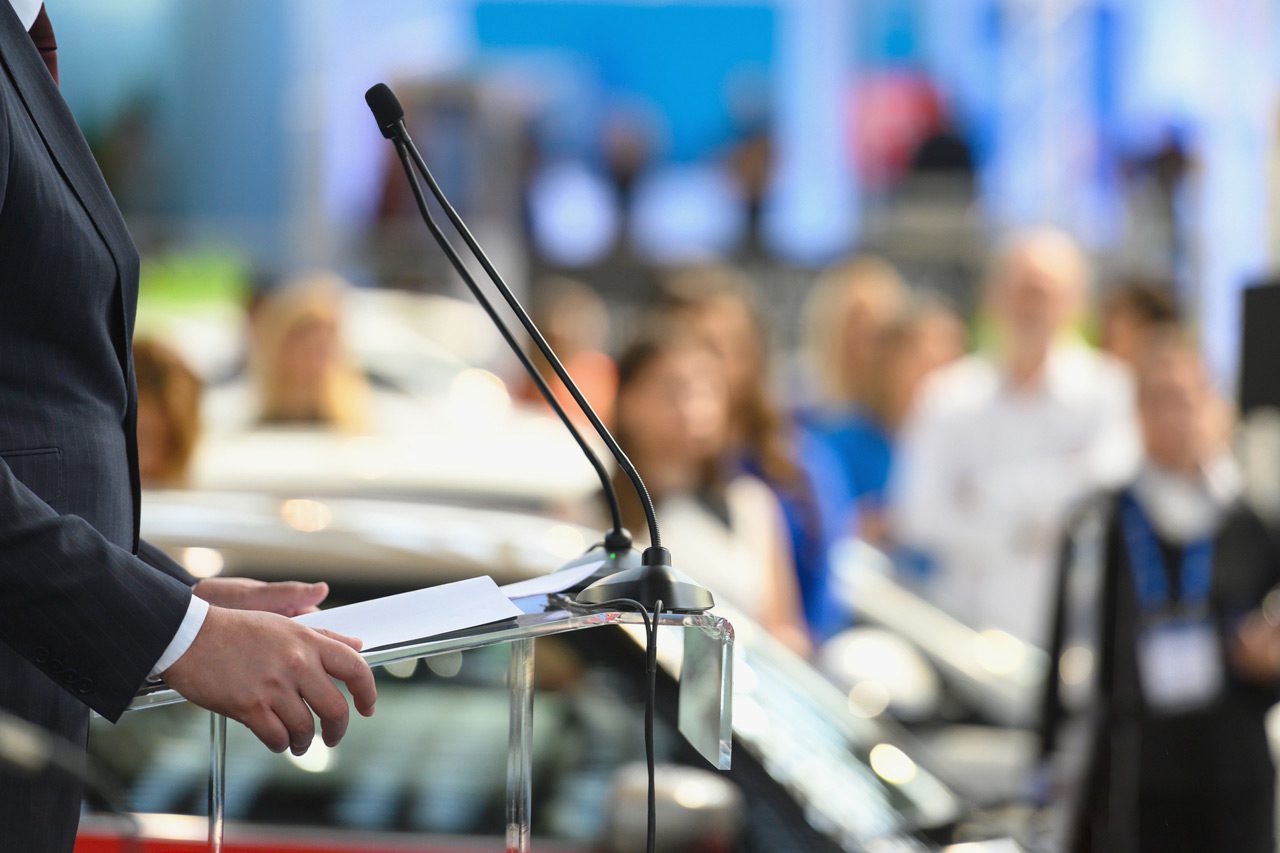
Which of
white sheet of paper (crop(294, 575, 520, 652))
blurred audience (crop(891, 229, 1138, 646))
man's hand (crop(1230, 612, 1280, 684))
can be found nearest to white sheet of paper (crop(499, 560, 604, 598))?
white sheet of paper (crop(294, 575, 520, 652))

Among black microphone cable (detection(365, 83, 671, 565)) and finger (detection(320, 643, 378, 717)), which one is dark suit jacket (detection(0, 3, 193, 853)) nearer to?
finger (detection(320, 643, 378, 717))

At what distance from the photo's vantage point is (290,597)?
1528 mm

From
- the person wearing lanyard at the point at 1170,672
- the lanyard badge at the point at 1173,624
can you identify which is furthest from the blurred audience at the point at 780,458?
the lanyard badge at the point at 1173,624

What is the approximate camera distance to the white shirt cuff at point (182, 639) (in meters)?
1.24

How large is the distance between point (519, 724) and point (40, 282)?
56 cm

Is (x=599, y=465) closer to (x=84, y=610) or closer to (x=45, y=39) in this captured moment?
(x=84, y=610)

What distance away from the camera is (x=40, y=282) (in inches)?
50.4

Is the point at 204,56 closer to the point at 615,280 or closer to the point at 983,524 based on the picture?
the point at 615,280

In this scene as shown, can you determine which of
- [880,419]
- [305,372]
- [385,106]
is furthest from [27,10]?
[880,419]

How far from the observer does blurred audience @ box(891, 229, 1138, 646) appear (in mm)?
4824

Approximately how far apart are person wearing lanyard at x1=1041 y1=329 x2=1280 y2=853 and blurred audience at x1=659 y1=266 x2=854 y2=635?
0.66 m

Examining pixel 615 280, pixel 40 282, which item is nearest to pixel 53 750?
pixel 40 282

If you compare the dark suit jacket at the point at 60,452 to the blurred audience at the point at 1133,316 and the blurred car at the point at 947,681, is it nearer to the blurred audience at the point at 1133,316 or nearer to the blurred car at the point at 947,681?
the blurred car at the point at 947,681

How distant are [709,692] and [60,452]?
56 cm
